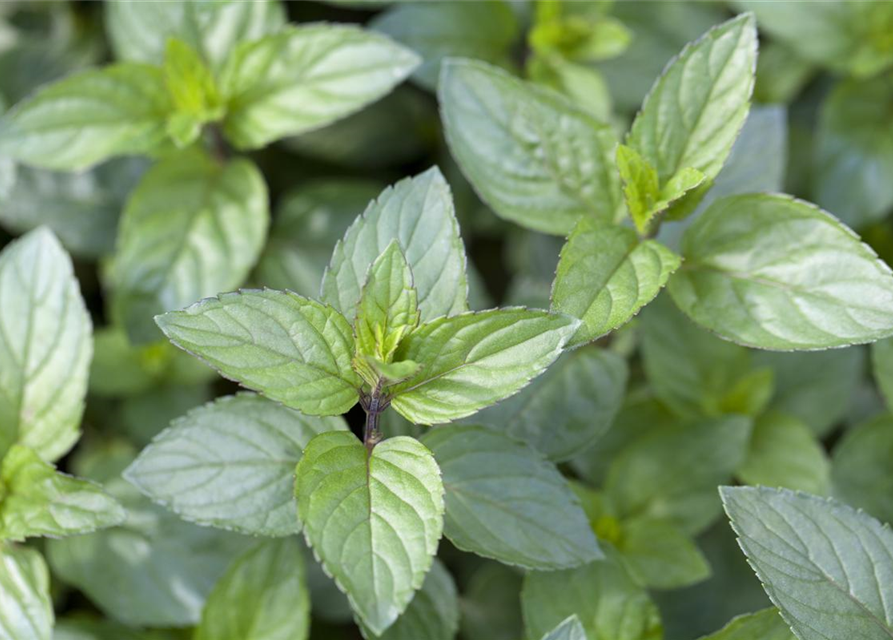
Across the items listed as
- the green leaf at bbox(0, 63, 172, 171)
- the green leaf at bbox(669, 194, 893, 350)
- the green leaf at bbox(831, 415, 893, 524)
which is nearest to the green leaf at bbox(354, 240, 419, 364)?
the green leaf at bbox(669, 194, 893, 350)

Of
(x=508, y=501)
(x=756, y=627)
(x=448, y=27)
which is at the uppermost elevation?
(x=448, y=27)

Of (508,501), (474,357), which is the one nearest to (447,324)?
(474,357)

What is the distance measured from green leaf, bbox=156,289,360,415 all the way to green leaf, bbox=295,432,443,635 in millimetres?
60

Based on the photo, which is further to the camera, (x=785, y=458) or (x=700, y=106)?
(x=785, y=458)

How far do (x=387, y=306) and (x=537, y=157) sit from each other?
1.37 ft

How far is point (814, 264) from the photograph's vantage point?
1176 mm

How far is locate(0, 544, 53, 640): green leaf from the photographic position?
1.21 m

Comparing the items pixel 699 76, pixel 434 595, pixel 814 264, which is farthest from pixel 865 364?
pixel 434 595

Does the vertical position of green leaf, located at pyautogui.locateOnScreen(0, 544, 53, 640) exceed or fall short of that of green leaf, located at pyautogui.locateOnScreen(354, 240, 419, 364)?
it falls short

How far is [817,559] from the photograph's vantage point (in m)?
1.09

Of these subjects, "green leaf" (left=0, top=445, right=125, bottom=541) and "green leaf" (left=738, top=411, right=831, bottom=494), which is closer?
"green leaf" (left=0, top=445, right=125, bottom=541)

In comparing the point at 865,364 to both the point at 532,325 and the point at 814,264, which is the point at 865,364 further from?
the point at 532,325

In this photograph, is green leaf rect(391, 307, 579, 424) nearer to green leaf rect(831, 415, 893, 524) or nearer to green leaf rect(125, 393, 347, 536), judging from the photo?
green leaf rect(125, 393, 347, 536)

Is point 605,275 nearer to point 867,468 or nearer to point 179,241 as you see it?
point 867,468
